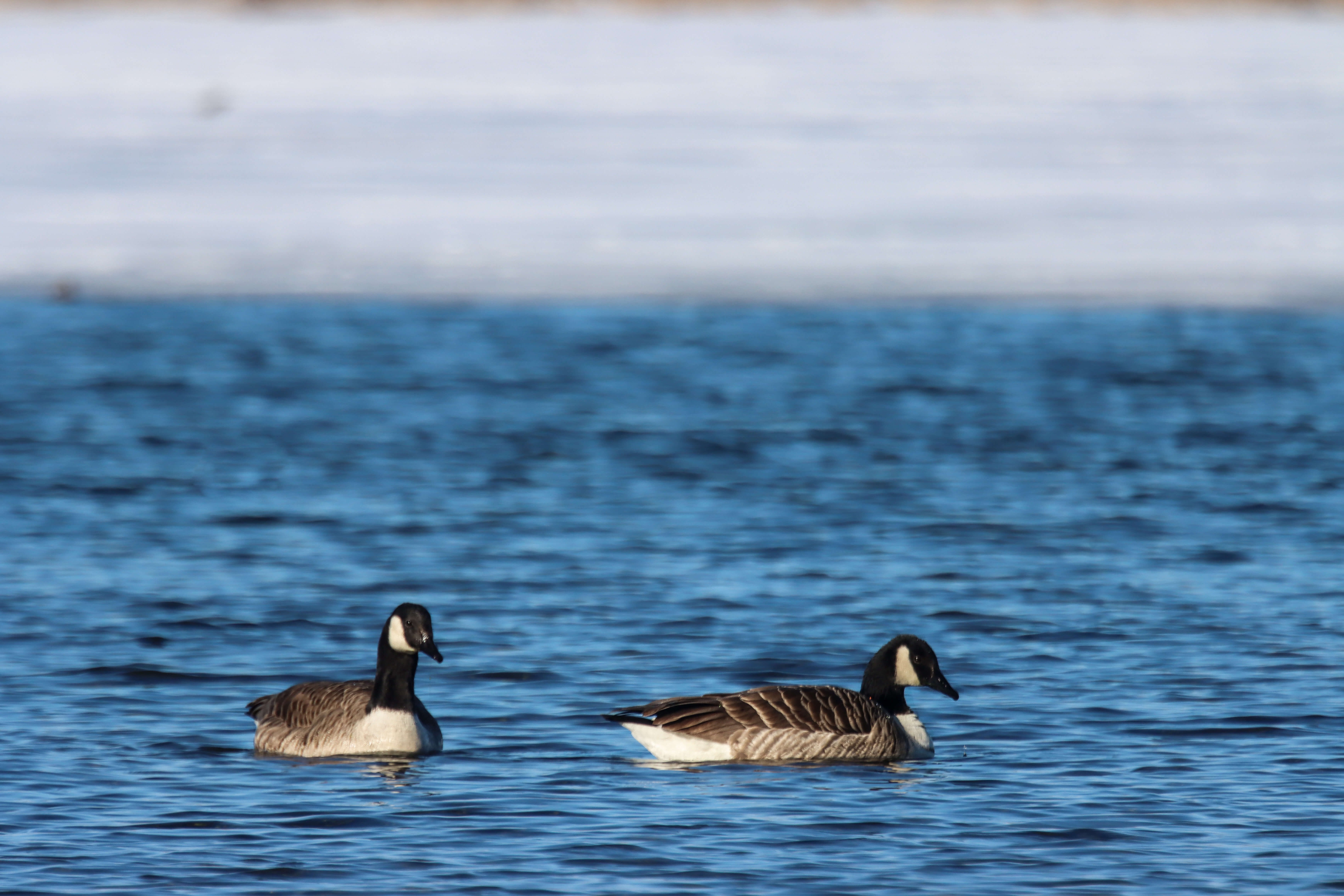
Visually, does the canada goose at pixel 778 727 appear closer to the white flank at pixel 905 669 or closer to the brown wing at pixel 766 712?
the brown wing at pixel 766 712

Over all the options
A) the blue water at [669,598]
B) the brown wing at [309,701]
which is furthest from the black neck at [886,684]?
the brown wing at [309,701]

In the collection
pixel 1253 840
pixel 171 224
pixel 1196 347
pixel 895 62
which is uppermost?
pixel 895 62

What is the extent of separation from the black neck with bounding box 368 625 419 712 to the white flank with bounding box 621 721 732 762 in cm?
102

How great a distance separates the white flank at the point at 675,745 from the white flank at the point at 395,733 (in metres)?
0.94

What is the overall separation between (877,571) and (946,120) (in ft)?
68.6

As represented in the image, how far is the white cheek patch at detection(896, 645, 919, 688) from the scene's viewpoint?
33.9 feet

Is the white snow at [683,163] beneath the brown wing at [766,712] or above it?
above

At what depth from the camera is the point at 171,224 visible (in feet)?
94.9

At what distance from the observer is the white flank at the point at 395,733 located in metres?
9.81

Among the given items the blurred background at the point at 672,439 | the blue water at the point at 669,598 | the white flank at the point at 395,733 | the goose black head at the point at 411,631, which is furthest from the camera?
the goose black head at the point at 411,631

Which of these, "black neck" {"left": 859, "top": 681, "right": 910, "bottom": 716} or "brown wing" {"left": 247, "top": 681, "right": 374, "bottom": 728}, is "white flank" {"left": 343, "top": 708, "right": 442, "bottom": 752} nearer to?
"brown wing" {"left": 247, "top": 681, "right": 374, "bottom": 728}

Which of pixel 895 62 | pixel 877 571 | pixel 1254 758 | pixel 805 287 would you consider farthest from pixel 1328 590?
pixel 895 62

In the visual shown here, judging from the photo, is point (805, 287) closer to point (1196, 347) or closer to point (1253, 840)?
point (1196, 347)

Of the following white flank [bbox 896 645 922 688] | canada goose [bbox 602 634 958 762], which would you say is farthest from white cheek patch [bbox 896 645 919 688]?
canada goose [bbox 602 634 958 762]
